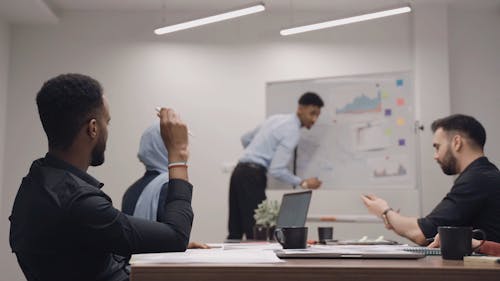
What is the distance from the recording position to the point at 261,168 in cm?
496

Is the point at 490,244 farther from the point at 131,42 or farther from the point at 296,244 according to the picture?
the point at 131,42

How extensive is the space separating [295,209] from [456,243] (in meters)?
1.64

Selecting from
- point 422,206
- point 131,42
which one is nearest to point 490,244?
point 422,206

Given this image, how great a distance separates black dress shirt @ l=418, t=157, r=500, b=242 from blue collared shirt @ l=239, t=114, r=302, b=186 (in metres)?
2.63

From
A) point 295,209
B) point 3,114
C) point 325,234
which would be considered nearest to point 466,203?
point 325,234

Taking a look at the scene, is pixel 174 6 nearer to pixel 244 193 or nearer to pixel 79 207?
pixel 244 193

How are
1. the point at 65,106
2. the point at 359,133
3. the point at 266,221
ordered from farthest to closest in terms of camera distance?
1. the point at 359,133
2. the point at 266,221
3. the point at 65,106

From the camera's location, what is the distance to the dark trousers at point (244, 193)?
4.89 m

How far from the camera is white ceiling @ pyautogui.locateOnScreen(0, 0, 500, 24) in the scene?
5660 mm

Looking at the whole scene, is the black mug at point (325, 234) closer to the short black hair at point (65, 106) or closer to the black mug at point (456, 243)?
the black mug at point (456, 243)

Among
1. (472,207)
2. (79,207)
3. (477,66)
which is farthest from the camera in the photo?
(477,66)

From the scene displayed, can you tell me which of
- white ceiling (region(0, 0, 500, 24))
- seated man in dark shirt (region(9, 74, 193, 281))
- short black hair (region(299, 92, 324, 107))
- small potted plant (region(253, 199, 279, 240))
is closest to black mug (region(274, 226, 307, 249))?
seated man in dark shirt (region(9, 74, 193, 281))

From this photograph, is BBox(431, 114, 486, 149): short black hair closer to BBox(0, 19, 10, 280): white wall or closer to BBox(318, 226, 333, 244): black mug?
BBox(318, 226, 333, 244): black mug

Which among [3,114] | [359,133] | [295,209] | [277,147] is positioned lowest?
[295,209]
